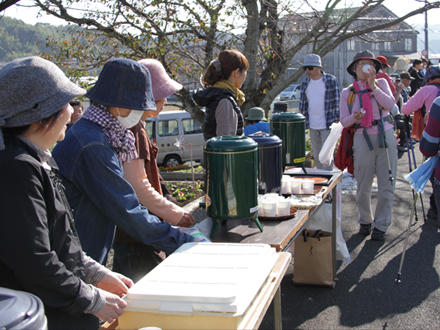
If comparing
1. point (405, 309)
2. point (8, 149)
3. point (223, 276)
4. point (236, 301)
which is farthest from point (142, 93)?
point (405, 309)

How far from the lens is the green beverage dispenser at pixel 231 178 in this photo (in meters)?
2.32

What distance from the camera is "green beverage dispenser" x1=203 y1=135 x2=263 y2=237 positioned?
7.61 ft

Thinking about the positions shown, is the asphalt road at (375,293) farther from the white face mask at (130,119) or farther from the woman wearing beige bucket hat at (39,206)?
the woman wearing beige bucket hat at (39,206)

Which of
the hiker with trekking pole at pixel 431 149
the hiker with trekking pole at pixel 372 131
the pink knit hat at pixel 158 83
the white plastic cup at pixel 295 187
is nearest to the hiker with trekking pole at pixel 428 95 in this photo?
the hiker with trekking pole at pixel 372 131

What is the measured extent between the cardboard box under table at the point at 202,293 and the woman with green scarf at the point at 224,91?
200cm

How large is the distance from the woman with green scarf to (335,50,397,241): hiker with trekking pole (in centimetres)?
198

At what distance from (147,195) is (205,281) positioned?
2.98ft

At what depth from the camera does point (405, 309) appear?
375 centimetres

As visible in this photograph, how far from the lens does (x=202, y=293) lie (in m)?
1.46

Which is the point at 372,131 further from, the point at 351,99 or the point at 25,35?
the point at 25,35

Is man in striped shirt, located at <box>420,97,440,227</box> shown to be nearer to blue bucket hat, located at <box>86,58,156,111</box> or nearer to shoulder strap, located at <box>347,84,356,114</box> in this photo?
shoulder strap, located at <box>347,84,356,114</box>

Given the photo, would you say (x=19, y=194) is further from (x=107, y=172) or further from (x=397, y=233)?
(x=397, y=233)

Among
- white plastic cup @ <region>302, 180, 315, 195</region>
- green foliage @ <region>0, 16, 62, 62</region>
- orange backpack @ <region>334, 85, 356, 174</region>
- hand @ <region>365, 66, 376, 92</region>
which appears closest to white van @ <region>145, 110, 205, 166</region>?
green foliage @ <region>0, 16, 62, 62</region>

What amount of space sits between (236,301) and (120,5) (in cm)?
741
